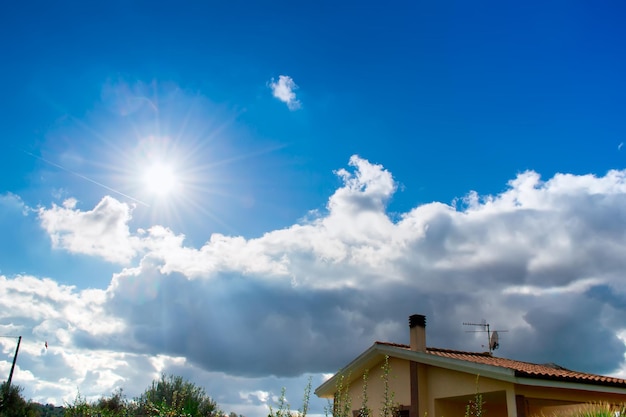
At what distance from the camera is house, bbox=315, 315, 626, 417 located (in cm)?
1243

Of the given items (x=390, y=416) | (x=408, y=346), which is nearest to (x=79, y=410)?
(x=390, y=416)

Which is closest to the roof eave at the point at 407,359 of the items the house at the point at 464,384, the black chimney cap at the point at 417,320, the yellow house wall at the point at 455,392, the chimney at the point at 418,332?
the house at the point at 464,384

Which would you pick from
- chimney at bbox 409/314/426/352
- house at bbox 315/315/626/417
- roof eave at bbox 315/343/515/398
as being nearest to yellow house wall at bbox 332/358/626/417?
house at bbox 315/315/626/417

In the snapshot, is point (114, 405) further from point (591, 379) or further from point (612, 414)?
point (612, 414)

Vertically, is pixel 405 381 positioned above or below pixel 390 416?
above

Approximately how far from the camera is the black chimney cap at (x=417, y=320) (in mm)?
16500

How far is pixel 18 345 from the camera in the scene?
120ft

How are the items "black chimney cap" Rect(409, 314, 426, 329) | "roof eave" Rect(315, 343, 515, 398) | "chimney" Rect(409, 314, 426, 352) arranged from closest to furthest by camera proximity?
"roof eave" Rect(315, 343, 515, 398)
"chimney" Rect(409, 314, 426, 352)
"black chimney cap" Rect(409, 314, 426, 329)

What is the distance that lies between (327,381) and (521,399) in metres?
8.66

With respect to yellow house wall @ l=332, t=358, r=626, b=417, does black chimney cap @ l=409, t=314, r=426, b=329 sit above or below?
above

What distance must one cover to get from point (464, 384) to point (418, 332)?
2526 mm

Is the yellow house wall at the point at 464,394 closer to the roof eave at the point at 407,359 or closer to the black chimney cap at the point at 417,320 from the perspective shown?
the roof eave at the point at 407,359

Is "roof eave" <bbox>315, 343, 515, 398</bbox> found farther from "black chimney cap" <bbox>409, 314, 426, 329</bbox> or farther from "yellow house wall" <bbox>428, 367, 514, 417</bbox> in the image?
"black chimney cap" <bbox>409, 314, 426, 329</bbox>

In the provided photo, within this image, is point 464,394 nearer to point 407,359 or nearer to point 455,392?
point 455,392
